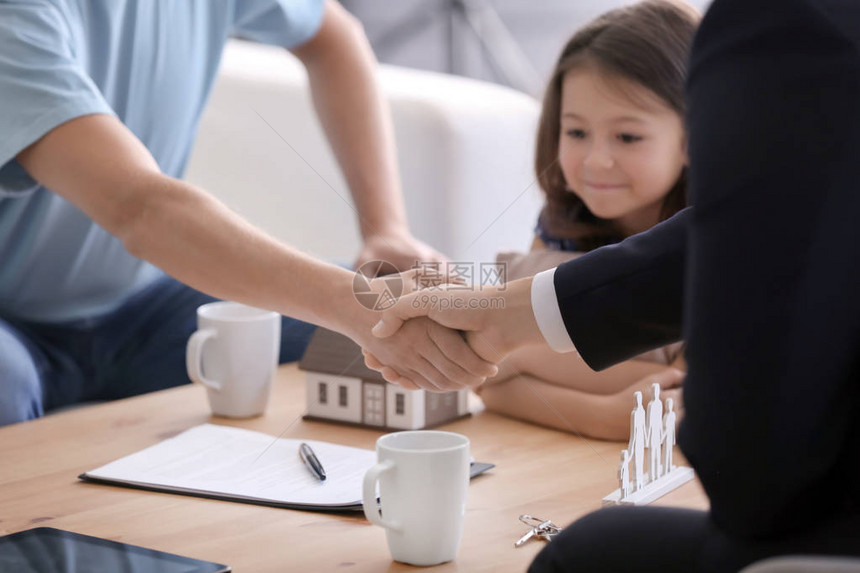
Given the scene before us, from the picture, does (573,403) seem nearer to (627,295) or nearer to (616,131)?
(627,295)

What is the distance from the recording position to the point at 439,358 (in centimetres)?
96

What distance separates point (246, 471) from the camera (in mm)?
888

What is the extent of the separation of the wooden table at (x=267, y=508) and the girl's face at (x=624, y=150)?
374 millimetres

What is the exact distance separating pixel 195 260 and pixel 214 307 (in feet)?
0.43

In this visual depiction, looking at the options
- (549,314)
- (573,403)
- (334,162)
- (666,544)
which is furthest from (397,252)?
(334,162)

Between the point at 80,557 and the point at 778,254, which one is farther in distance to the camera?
the point at 80,557

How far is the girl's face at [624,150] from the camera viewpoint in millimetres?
1259

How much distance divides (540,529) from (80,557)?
12.9 inches

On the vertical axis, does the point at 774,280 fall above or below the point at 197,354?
above

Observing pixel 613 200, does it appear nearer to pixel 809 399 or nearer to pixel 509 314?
pixel 509 314

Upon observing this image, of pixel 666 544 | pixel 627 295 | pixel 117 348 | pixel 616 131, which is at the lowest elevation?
pixel 117 348

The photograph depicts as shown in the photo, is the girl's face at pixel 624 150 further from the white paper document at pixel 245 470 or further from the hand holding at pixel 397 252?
the white paper document at pixel 245 470

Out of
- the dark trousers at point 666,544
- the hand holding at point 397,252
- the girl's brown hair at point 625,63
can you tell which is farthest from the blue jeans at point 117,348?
the dark trousers at point 666,544

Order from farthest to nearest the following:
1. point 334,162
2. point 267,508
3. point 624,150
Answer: point 334,162, point 624,150, point 267,508
